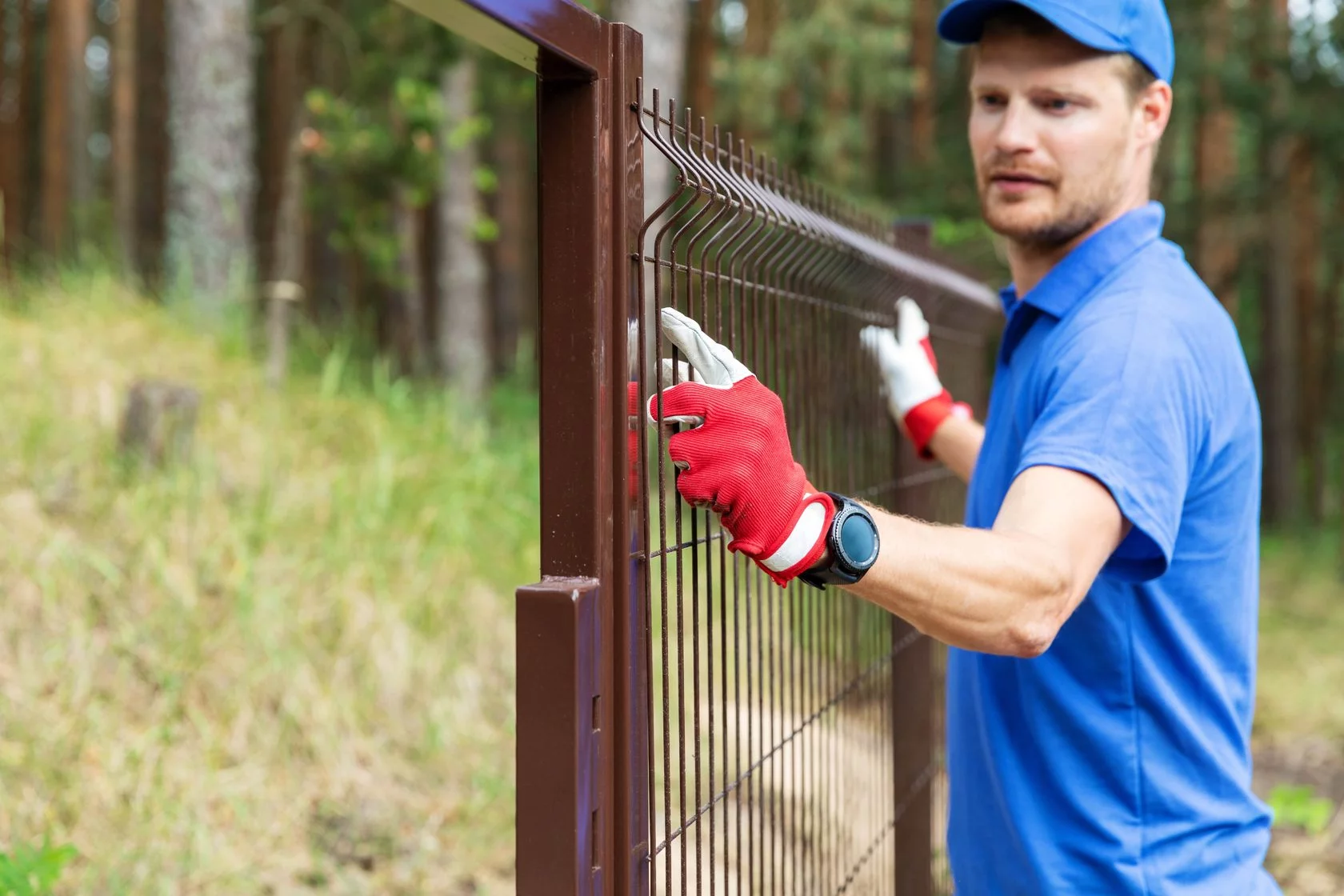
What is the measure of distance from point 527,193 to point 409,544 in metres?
15.6

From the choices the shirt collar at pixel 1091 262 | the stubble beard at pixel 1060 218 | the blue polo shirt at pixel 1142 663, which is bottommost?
the blue polo shirt at pixel 1142 663

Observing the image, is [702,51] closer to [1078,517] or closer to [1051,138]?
[1051,138]

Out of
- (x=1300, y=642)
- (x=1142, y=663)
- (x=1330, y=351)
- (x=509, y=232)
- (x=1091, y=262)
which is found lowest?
(x=1300, y=642)

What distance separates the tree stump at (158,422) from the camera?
5125mm

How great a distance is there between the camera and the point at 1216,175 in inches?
590

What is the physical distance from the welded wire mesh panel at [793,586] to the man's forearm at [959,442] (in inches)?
6.0

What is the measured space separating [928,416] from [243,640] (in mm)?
2794

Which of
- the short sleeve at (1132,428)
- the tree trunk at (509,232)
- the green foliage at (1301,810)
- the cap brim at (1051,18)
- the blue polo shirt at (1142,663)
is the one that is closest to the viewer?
the short sleeve at (1132,428)

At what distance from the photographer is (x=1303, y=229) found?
648 inches

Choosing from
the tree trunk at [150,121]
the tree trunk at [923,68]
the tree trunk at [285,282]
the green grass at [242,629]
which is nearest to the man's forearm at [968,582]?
the green grass at [242,629]

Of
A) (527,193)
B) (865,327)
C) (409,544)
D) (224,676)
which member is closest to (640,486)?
(865,327)

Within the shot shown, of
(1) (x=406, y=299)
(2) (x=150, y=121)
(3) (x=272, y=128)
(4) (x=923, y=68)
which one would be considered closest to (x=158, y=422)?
(1) (x=406, y=299)

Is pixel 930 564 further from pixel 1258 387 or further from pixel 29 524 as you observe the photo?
pixel 1258 387

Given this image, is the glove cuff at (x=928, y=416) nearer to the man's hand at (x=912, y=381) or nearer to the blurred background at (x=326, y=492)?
the man's hand at (x=912, y=381)
